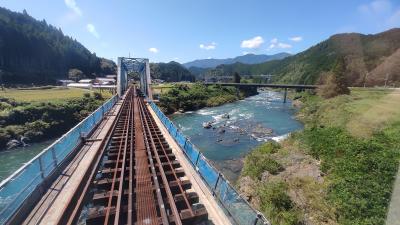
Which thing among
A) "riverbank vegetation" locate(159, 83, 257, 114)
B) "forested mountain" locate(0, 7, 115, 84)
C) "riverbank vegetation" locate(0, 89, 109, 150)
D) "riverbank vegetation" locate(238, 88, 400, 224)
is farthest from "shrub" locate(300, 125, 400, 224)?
"forested mountain" locate(0, 7, 115, 84)

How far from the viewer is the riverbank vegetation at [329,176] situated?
13836 mm

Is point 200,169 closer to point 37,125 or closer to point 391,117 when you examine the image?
point 391,117

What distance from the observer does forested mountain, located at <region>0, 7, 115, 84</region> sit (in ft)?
372

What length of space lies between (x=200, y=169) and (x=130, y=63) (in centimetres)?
7699

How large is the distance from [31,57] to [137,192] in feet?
481

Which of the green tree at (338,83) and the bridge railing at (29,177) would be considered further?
the green tree at (338,83)

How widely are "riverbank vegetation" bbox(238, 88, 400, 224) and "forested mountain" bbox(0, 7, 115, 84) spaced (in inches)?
4336

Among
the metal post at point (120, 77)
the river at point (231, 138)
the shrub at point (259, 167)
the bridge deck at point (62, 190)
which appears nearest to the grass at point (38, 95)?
the metal post at point (120, 77)

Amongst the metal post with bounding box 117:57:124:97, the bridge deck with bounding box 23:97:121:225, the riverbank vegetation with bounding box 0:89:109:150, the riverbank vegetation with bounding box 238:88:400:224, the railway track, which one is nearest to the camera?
the bridge deck with bounding box 23:97:121:225

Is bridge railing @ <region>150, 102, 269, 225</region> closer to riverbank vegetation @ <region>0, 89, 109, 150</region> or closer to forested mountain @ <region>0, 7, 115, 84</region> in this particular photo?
riverbank vegetation @ <region>0, 89, 109, 150</region>

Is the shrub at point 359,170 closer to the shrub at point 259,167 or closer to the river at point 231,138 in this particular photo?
the shrub at point 259,167

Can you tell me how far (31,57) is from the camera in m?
129

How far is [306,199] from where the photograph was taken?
1600 cm

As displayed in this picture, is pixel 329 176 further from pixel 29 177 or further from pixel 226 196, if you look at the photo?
pixel 29 177
